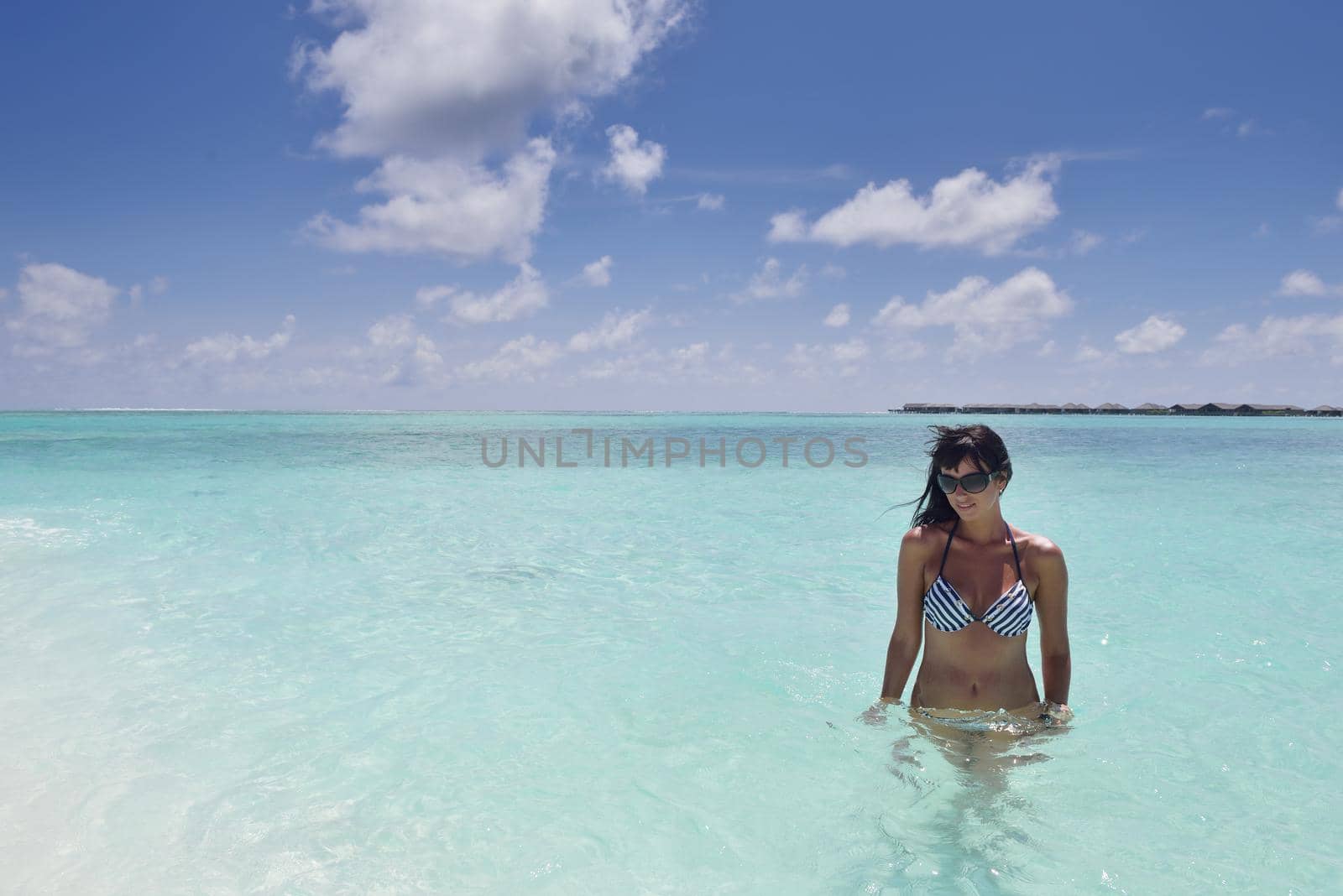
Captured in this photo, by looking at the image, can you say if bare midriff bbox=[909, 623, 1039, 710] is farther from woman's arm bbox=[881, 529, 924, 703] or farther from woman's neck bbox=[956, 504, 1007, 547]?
woman's neck bbox=[956, 504, 1007, 547]

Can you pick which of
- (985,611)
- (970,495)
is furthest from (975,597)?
(970,495)

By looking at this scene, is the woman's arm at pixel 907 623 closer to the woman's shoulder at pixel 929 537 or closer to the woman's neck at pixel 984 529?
the woman's shoulder at pixel 929 537

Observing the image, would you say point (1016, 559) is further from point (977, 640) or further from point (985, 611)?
point (977, 640)

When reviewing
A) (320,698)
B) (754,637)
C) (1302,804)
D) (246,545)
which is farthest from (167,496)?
(1302,804)

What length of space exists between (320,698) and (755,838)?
2.89m

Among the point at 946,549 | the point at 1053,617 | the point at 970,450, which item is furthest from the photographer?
the point at 946,549

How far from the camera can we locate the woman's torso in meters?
3.07

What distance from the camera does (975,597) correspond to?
10.2ft

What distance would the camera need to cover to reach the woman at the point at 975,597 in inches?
116

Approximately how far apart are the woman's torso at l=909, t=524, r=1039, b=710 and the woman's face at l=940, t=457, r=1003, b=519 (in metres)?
0.19

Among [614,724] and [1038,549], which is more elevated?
[1038,549]

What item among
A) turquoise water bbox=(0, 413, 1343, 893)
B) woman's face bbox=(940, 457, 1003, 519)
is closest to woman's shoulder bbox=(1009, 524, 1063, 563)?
woman's face bbox=(940, 457, 1003, 519)

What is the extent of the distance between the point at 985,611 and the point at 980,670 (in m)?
0.28

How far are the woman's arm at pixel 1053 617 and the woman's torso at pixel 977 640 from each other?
5 centimetres
